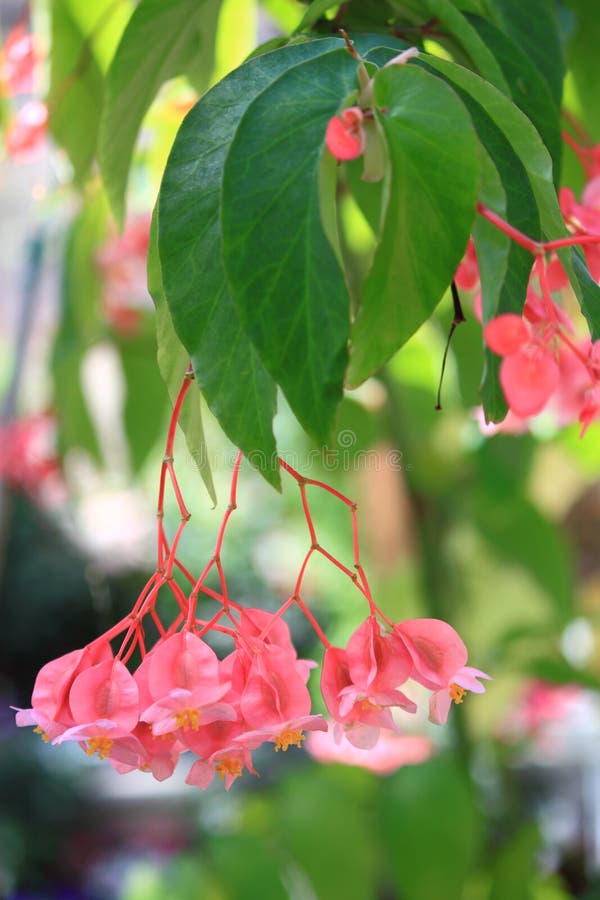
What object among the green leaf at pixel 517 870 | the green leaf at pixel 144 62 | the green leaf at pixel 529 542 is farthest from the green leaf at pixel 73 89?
the green leaf at pixel 517 870

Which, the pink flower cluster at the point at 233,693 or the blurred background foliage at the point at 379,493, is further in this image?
the blurred background foliage at the point at 379,493

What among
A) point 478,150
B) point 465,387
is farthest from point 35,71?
point 478,150

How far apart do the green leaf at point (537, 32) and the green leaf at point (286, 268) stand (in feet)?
0.51

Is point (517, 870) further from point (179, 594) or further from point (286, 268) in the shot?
point (286, 268)

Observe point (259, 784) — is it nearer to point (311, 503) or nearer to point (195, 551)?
point (195, 551)

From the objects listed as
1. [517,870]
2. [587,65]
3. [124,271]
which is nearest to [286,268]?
[587,65]

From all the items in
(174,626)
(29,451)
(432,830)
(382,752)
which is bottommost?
(382,752)

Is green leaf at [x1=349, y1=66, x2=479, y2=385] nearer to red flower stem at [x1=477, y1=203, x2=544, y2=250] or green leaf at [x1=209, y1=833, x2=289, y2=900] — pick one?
red flower stem at [x1=477, y1=203, x2=544, y2=250]

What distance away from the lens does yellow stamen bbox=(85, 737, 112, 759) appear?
0.78 feet

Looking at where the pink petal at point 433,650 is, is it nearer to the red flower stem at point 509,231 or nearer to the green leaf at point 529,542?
the red flower stem at point 509,231

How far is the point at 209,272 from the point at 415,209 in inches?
1.8

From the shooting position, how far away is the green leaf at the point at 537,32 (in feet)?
A: 1.06

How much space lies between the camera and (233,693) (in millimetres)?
247

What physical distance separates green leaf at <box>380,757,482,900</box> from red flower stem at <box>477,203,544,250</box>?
18.5 inches
